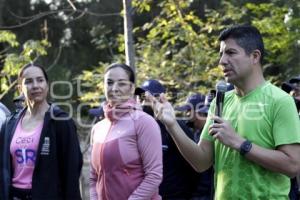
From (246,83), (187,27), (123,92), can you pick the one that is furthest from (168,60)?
(246,83)

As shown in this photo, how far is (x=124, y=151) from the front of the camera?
4.09 meters

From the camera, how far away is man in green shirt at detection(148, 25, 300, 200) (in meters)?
2.92

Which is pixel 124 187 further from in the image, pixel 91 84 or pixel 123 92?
pixel 91 84

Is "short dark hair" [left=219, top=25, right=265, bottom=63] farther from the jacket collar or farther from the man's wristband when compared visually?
the jacket collar

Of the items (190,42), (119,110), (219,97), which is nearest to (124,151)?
(119,110)

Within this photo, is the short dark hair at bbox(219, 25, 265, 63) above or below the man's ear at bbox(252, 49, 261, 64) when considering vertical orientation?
above

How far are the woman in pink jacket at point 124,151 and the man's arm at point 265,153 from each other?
1.25 metres

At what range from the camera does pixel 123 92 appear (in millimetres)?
4293

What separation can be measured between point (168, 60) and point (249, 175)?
698 centimetres

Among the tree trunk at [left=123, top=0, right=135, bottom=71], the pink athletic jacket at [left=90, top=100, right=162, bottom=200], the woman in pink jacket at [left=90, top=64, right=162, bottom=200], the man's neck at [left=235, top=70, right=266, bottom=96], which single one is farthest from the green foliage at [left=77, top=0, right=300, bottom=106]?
the man's neck at [left=235, top=70, right=266, bottom=96]

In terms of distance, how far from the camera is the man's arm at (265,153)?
9.51ft

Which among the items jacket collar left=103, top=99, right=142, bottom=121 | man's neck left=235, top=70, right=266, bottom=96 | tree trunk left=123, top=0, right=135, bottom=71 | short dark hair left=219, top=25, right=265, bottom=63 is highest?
tree trunk left=123, top=0, right=135, bottom=71

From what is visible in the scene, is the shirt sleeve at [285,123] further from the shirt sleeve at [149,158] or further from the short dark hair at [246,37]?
the shirt sleeve at [149,158]

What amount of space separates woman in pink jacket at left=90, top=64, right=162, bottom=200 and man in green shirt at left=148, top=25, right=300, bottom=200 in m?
0.92
